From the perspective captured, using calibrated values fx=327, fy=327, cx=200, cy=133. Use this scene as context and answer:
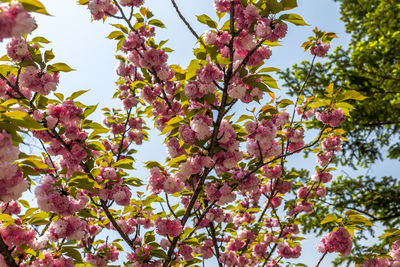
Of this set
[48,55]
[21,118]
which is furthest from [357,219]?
[48,55]

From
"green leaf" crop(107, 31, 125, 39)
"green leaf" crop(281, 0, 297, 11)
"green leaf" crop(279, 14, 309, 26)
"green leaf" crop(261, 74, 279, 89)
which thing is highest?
"green leaf" crop(107, 31, 125, 39)

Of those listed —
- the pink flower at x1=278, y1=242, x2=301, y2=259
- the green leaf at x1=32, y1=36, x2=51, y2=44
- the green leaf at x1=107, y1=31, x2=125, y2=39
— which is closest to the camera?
the green leaf at x1=32, y1=36, x2=51, y2=44

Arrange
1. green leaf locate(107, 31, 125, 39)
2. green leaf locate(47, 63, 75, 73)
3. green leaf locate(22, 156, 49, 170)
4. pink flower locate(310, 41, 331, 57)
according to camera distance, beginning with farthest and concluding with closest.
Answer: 1. pink flower locate(310, 41, 331, 57)
2. green leaf locate(107, 31, 125, 39)
3. green leaf locate(47, 63, 75, 73)
4. green leaf locate(22, 156, 49, 170)

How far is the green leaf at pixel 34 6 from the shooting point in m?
1.35

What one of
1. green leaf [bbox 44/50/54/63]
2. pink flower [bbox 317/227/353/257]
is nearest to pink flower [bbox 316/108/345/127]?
pink flower [bbox 317/227/353/257]

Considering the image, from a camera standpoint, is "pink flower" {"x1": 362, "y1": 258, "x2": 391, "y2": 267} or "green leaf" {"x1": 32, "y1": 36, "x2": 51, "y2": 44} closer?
"pink flower" {"x1": 362, "y1": 258, "x2": 391, "y2": 267}

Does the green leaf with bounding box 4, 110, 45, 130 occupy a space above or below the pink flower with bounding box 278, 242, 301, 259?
below

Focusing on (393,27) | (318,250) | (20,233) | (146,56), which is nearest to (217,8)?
(146,56)

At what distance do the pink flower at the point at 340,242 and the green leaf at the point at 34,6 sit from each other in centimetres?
266

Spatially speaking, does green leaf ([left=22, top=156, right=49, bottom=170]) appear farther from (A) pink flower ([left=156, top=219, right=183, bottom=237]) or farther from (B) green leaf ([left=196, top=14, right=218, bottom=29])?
(B) green leaf ([left=196, top=14, right=218, bottom=29])

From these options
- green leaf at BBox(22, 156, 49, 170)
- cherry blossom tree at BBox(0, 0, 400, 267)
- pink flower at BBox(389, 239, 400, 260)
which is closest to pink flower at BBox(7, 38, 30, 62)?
cherry blossom tree at BBox(0, 0, 400, 267)

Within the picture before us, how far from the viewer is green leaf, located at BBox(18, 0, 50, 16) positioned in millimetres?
1354

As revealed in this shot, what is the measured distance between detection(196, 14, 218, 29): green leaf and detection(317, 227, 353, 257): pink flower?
78.3 inches

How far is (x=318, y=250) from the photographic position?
349 centimetres
